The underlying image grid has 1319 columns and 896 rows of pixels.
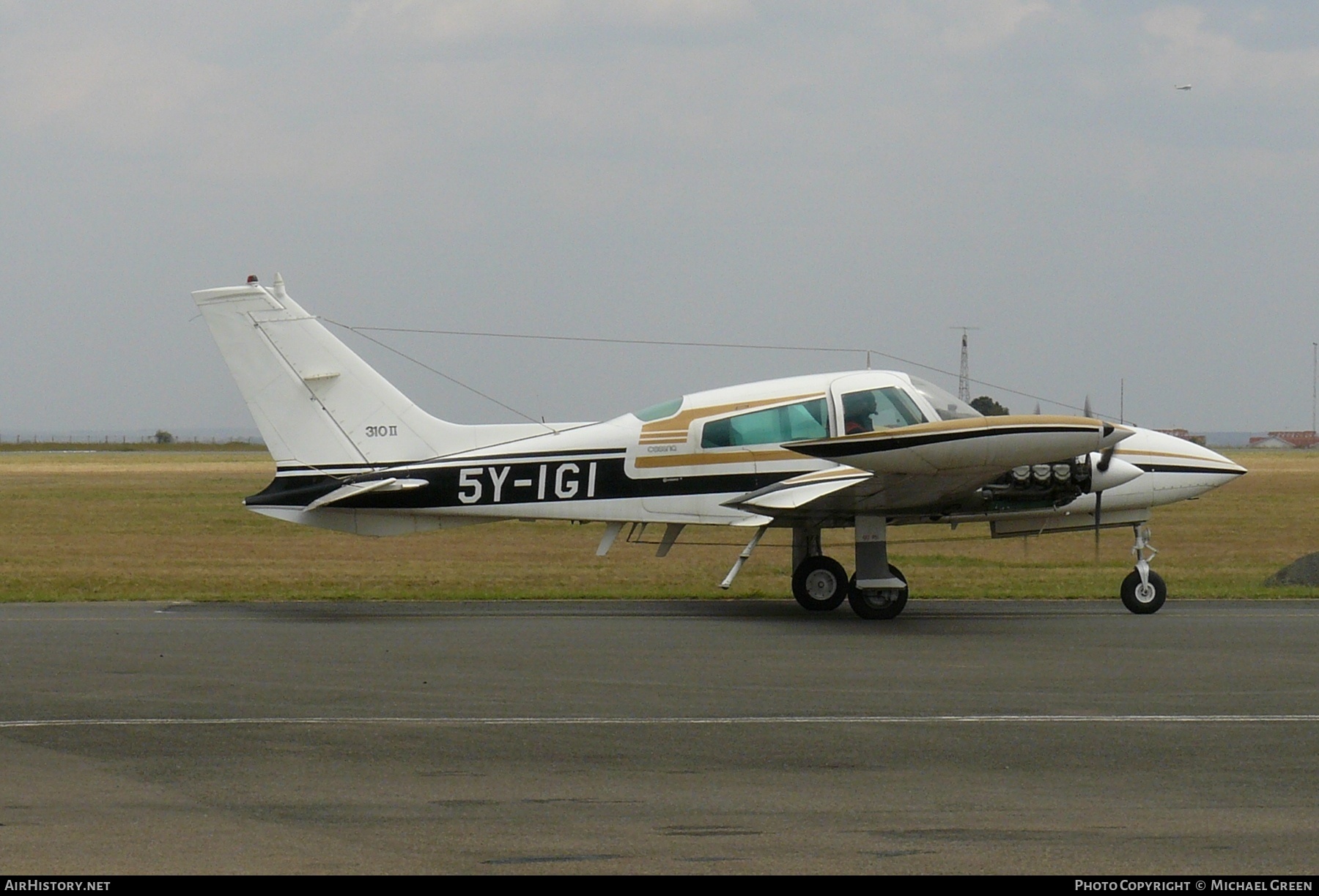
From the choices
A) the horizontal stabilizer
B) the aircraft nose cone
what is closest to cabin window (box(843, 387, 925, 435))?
the aircraft nose cone

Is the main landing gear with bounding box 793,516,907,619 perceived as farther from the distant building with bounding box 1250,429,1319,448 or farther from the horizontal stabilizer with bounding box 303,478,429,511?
the distant building with bounding box 1250,429,1319,448

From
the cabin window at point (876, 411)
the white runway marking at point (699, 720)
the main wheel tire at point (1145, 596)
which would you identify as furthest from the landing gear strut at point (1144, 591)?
the white runway marking at point (699, 720)

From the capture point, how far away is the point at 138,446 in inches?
5728

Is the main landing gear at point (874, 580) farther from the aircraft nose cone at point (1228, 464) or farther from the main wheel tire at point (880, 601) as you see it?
the aircraft nose cone at point (1228, 464)

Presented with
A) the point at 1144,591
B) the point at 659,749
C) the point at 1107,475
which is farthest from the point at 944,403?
the point at 659,749

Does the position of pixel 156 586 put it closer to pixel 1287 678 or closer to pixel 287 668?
pixel 287 668

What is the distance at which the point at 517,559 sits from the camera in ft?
84.4

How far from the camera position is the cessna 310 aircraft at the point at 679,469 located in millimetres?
15484

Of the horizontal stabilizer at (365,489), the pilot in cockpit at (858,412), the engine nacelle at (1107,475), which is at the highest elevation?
the pilot in cockpit at (858,412)

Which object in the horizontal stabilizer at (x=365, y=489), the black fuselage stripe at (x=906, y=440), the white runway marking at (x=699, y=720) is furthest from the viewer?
the horizontal stabilizer at (x=365, y=489)

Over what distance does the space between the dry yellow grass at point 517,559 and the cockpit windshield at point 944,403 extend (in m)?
1.34

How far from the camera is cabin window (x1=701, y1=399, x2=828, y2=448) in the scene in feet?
51.8
